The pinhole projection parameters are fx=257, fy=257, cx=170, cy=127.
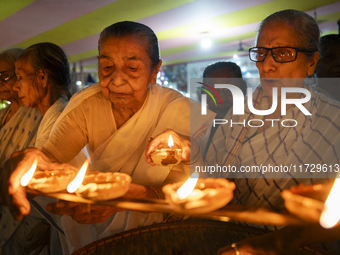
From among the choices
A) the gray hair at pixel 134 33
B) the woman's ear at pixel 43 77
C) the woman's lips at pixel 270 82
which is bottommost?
the woman's lips at pixel 270 82

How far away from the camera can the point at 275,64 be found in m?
1.39

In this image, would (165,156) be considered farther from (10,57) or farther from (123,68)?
(10,57)

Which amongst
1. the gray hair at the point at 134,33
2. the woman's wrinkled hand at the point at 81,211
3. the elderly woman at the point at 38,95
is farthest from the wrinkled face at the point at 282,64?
the elderly woman at the point at 38,95

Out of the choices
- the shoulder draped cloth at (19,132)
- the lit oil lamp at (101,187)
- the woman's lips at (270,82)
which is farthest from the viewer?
the shoulder draped cloth at (19,132)

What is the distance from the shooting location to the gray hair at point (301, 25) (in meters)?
1.38

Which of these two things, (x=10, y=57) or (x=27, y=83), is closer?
(x=27, y=83)

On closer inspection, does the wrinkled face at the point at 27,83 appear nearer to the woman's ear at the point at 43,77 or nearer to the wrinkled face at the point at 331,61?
the woman's ear at the point at 43,77

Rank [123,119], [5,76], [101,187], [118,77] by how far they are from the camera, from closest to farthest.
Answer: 1. [101,187]
2. [118,77]
3. [123,119]
4. [5,76]

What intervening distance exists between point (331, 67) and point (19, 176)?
2530mm

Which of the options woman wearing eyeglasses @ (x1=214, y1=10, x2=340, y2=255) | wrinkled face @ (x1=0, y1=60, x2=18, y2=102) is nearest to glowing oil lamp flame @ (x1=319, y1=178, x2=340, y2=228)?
woman wearing eyeglasses @ (x1=214, y1=10, x2=340, y2=255)

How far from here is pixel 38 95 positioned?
196 centimetres

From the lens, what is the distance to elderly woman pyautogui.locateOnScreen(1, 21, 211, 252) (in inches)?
53.4

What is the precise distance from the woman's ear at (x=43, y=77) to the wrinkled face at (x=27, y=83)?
21 mm

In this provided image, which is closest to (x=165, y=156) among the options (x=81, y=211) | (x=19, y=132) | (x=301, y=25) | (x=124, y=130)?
(x=81, y=211)
